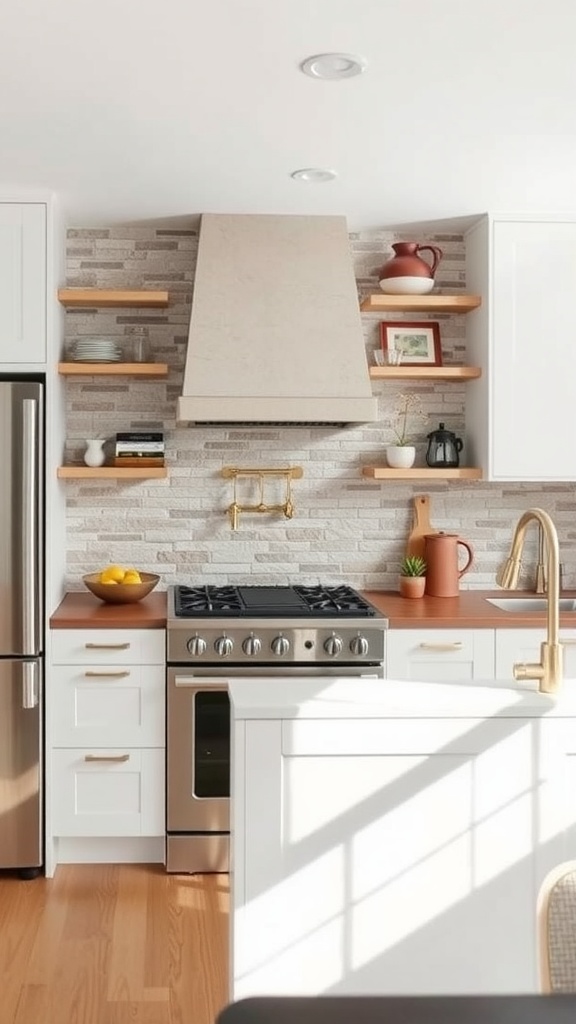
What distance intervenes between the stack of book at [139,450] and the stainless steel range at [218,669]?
74cm

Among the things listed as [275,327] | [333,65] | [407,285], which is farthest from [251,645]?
[333,65]

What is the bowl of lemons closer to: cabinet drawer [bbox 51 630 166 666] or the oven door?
cabinet drawer [bbox 51 630 166 666]

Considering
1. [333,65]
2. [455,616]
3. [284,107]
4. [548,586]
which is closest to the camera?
[548,586]

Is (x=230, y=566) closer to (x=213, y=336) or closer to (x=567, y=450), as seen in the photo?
(x=213, y=336)

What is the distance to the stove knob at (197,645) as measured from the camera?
155 inches

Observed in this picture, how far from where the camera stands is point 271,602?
4.16m

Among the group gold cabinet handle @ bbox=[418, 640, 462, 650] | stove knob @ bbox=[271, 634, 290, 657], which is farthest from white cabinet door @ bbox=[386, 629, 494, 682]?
stove knob @ bbox=[271, 634, 290, 657]

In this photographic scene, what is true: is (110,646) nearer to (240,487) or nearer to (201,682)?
(201,682)

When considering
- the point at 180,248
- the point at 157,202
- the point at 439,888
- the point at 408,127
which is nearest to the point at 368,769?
the point at 439,888

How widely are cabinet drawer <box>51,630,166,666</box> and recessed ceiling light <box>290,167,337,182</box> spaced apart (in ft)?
5.48

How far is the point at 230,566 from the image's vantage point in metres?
4.67

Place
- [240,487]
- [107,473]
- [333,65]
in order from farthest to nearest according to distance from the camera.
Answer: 1. [240,487]
2. [107,473]
3. [333,65]

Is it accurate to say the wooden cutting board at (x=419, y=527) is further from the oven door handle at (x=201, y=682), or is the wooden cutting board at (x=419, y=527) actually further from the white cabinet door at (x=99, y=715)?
the white cabinet door at (x=99, y=715)

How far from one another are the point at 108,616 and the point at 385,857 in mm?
1926
